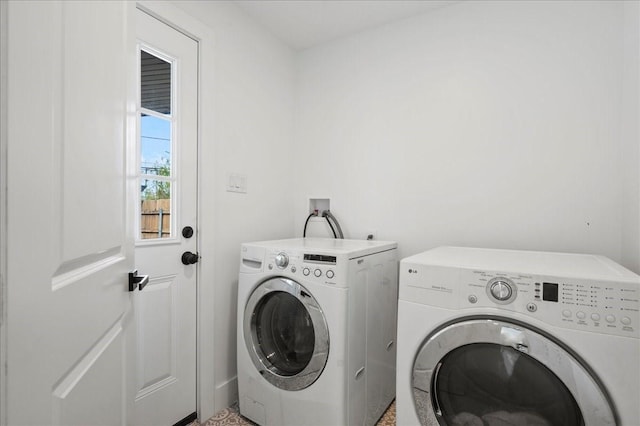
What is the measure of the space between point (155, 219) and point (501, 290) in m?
1.52

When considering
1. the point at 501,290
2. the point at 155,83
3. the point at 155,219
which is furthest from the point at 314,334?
the point at 155,83

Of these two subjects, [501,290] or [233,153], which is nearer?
[501,290]

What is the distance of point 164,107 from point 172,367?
133 cm

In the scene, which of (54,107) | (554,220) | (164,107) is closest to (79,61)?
(54,107)

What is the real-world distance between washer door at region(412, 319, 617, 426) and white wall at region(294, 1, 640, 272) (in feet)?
2.40

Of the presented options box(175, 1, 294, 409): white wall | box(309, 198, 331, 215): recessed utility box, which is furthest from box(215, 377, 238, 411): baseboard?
box(309, 198, 331, 215): recessed utility box

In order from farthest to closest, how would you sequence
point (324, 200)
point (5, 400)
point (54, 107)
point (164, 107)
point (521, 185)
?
point (324, 200), point (521, 185), point (164, 107), point (54, 107), point (5, 400)

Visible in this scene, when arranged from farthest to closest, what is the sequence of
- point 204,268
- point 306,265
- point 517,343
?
point 204,268, point 306,265, point 517,343

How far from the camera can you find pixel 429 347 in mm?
1104

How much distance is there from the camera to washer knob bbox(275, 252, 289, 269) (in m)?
1.54

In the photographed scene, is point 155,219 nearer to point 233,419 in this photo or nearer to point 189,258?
point 189,258

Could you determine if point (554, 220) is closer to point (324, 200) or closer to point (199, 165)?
point (324, 200)

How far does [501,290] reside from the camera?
1019 mm

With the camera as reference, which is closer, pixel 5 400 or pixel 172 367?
pixel 5 400
